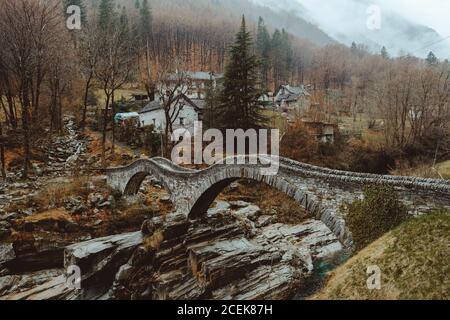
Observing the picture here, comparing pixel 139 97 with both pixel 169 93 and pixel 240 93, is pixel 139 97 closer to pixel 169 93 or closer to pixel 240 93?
pixel 169 93

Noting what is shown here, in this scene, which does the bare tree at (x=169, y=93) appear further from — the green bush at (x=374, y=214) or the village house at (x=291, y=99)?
the village house at (x=291, y=99)

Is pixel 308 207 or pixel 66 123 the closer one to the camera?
pixel 308 207

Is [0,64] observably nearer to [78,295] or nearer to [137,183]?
[137,183]

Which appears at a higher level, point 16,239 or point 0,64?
point 0,64

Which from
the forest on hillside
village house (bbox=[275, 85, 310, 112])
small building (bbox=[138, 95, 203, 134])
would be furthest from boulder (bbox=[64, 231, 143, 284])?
village house (bbox=[275, 85, 310, 112])

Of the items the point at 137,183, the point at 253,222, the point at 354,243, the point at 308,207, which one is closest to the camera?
the point at 354,243

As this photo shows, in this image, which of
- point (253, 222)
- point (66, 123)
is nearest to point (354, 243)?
point (253, 222)

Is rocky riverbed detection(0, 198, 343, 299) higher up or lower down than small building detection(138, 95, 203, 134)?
lower down

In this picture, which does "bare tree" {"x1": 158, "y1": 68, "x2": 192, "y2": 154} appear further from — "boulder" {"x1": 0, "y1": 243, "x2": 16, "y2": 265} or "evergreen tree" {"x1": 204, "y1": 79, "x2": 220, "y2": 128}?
"boulder" {"x1": 0, "y1": 243, "x2": 16, "y2": 265}
